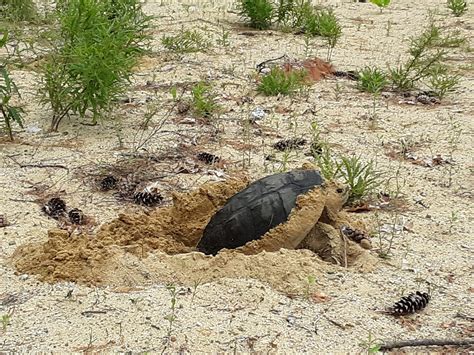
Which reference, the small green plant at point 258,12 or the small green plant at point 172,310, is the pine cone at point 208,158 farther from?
the small green plant at point 258,12

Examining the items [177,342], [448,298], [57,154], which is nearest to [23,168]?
[57,154]

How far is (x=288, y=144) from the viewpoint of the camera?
5.13m

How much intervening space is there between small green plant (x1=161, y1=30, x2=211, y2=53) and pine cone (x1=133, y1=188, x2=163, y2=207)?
3.30 meters

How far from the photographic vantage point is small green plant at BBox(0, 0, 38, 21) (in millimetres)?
7850

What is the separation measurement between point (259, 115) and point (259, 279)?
8.60 ft

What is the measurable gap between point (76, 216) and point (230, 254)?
1.01 metres

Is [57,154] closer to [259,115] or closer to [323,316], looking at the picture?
[259,115]

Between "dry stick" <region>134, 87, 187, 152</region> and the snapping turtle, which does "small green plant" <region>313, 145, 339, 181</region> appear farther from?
"dry stick" <region>134, 87, 187, 152</region>

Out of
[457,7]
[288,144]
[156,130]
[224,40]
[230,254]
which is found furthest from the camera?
[457,7]

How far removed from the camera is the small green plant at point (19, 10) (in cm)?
785

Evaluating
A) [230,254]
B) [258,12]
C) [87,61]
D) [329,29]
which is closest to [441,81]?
[329,29]

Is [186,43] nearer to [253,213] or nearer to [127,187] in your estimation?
[127,187]

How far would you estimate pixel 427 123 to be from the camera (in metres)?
5.73

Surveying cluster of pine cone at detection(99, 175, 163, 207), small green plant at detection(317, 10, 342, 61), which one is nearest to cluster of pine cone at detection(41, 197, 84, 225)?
cluster of pine cone at detection(99, 175, 163, 207)
